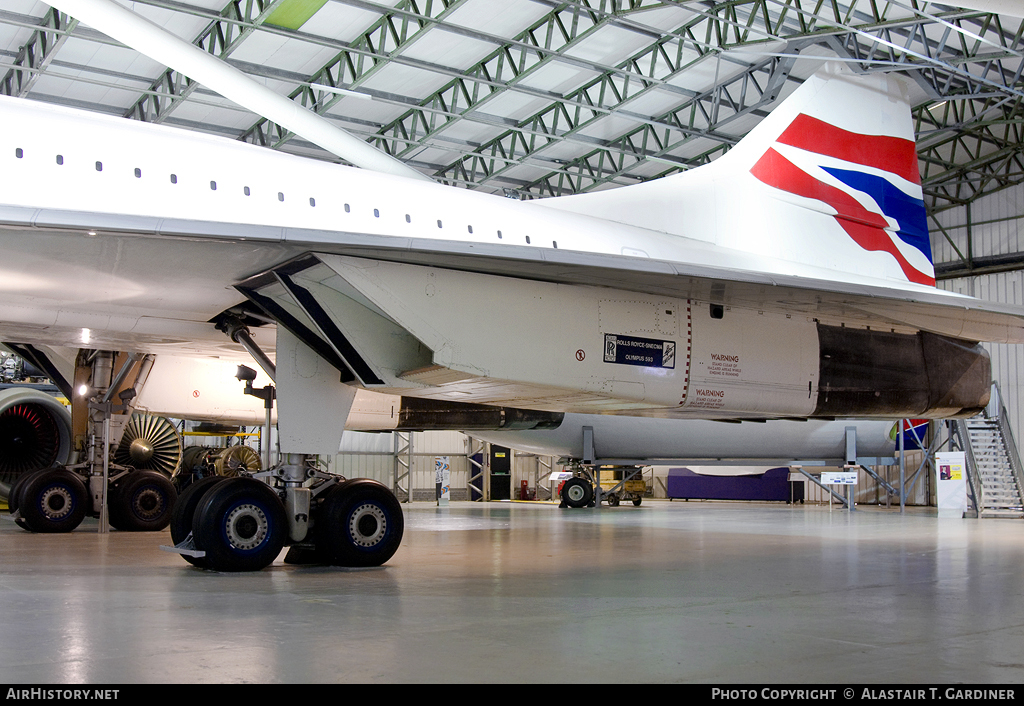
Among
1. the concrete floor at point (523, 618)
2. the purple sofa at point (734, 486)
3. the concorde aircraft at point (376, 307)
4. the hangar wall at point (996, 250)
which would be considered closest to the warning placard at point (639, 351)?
A: the concorde aircraft at point (376, 307)

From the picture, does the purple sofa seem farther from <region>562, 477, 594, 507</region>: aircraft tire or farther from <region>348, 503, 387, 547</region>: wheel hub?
<region>348, 503, 387, 547</region>: wheel hub

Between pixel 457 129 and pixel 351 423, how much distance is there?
38.3 ft

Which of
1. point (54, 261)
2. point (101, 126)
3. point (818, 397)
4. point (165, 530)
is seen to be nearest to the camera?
point (54, 261)

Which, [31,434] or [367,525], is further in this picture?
[31,434]

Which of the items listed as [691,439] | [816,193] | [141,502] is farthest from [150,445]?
[816,193]

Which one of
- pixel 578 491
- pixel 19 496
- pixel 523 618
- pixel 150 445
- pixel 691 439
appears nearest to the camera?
pixel 523 618

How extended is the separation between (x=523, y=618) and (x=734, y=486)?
2584 cm

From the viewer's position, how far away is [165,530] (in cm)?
1144

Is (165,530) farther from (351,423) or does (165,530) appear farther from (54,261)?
(54,261)

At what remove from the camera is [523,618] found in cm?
432

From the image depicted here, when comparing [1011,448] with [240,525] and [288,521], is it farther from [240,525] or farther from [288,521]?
[240,525]

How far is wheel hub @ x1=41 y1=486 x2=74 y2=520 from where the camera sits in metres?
10.6

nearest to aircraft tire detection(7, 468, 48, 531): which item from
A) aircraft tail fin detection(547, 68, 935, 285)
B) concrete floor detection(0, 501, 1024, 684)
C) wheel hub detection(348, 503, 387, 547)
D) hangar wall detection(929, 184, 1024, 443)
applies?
concrete floor detection(0, 501, 1024, 684)
